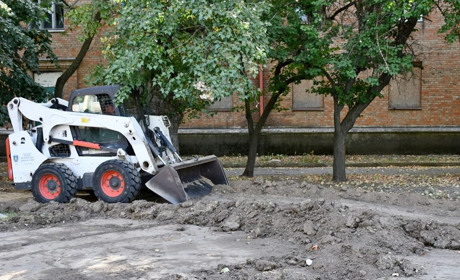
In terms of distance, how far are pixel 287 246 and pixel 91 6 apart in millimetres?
9518

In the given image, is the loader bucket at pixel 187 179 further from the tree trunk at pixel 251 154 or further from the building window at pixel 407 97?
the building window at pixel 407 97

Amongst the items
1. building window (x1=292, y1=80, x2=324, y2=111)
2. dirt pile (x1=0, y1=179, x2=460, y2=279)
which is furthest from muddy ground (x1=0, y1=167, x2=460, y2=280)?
building window (x1=292, y1=80, x2=324, y2=111)

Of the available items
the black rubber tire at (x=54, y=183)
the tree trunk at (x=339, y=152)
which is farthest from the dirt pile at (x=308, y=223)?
the tree trunk at (x=339, y=152)

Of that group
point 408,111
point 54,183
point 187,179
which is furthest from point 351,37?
point 408,111

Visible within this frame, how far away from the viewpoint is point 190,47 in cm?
1373

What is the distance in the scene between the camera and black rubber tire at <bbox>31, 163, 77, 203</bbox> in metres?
13.4

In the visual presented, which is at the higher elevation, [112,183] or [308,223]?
[112,183]

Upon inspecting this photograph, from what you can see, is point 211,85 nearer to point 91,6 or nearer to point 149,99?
point 149,99

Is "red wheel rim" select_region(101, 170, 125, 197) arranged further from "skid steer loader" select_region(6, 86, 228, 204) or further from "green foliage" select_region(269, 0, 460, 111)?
"green foliage" select_region(269, 0, 460, 111)

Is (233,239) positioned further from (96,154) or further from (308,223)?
(96,154)

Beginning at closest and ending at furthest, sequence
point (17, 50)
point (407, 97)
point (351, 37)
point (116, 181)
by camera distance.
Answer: point (116, 181) < point (351, 37) < point (17, 50) < point (407, 97)

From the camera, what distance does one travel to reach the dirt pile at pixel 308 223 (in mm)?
7898

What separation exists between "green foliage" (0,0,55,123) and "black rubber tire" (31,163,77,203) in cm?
343

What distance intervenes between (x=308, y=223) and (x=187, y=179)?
4.48 meters
